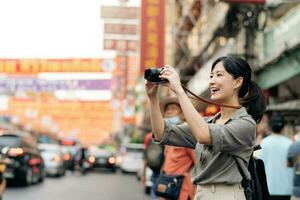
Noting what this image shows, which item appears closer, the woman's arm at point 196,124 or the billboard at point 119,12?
the woman's arm at point 196,124

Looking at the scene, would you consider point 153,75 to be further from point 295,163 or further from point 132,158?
point 132,158

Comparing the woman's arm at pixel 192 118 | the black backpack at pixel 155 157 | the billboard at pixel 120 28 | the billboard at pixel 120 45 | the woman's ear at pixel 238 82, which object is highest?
the billboard at pixel 120 28

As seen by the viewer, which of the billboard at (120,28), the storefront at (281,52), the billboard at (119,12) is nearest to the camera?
the storefront at (281,52)

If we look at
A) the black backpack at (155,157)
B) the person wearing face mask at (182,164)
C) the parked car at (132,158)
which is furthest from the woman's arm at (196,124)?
the parked car at (132,158)

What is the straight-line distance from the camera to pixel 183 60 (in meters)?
37.5

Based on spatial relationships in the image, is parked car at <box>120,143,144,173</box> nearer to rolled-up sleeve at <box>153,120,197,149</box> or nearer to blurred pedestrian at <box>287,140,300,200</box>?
blurred pedestrian at <box>287,140,300,200</box>

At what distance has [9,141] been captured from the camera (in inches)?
748

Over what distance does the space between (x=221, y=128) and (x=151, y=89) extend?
442 millimetres

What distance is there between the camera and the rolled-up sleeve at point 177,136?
3564 millimetres

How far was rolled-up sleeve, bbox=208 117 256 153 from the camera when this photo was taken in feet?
10.5

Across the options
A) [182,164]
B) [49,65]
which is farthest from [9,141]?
[49,65]

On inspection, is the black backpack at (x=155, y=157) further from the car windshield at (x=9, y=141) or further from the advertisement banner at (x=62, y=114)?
the advertisement banner at (x=62, y=114)

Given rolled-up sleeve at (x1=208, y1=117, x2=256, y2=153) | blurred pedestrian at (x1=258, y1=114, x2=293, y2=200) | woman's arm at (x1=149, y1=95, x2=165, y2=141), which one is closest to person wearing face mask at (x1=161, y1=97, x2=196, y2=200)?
blurred pedestrian at (x1=258, y1=114, x2=293, y2=200)

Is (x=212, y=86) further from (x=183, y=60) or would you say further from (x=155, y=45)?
(x=183, y=60)
